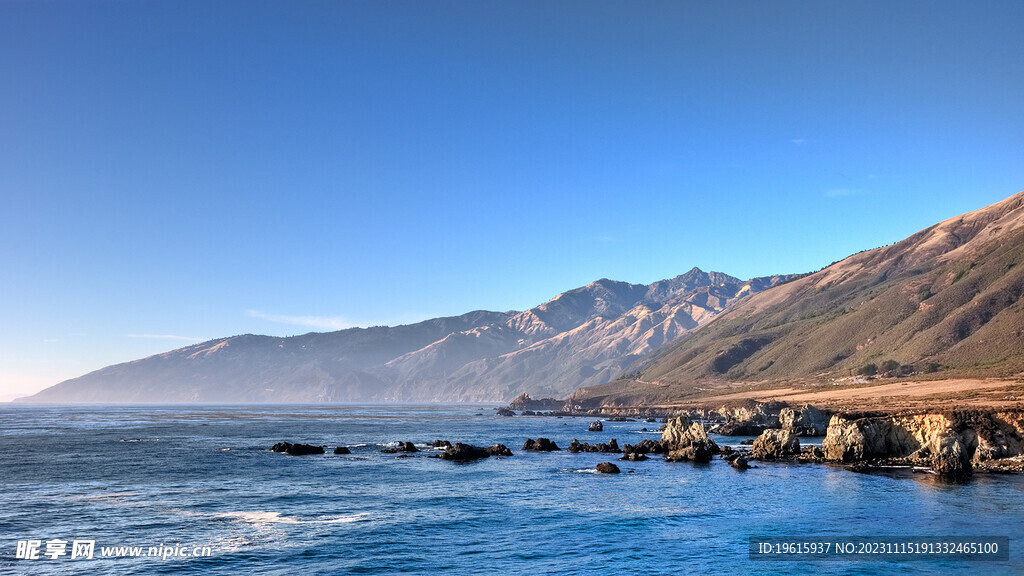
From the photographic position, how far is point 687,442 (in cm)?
9088

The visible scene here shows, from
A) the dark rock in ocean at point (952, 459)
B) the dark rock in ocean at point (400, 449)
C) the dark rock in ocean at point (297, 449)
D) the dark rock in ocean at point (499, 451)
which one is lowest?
the dark rock in ocean at point (499, 451)

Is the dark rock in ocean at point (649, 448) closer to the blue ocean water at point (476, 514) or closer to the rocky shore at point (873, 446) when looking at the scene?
the rocky shore at point (873, 446)

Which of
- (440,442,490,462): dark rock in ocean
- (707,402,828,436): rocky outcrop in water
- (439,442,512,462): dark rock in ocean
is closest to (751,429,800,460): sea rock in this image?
(707,402,828,436): rocky outcrop in water

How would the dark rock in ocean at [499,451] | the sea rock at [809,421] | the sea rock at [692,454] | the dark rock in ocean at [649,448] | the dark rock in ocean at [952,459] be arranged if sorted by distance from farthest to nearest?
the sea rock at [809,421], the dark rock in ocean at [499,451], the dark rock in ocean at [649,448], the sea rock at [692,454], the dark rock in ocean at [952,459]

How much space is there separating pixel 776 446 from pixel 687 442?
465 inches

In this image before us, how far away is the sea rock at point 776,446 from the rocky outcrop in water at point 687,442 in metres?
6.43

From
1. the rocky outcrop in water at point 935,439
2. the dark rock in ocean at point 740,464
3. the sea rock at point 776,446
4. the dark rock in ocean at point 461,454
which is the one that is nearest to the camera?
the rocky outcrop in water at point 935,439

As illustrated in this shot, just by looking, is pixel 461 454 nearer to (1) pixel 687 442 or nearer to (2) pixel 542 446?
(2) pixel 542 446

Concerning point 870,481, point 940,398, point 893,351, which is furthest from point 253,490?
point 893,351

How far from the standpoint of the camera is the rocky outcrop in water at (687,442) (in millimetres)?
84875

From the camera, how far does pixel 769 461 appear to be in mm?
82188

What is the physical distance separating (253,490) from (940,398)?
4391 inches

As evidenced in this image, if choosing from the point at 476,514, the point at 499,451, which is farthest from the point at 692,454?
the point at 476,514

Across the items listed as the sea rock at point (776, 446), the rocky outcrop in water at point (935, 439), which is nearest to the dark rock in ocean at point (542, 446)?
the sea rock at point (776, 446)
